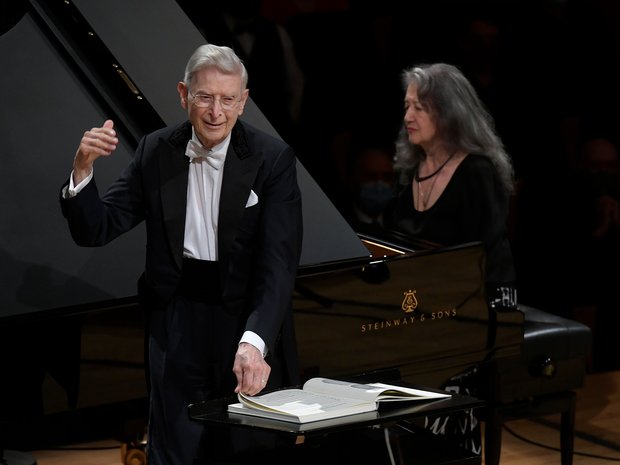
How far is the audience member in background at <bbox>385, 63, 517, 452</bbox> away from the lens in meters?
3.89

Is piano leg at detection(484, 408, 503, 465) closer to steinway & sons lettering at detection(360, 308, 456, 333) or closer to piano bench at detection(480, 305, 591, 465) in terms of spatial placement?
piano bench at detection(480, 305, 591, 465)

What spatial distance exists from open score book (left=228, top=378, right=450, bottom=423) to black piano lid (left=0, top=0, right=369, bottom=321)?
765mm

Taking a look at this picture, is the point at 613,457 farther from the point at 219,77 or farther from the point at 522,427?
the point at 219,77

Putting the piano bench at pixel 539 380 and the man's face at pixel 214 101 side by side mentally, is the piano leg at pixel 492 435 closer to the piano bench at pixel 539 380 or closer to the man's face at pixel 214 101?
the piano bench at pixel 539 380

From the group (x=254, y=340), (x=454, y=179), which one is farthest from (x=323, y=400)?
(x=454, y=179)

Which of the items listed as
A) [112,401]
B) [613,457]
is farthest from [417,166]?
[112,401]

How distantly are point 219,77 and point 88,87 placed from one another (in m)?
0.94

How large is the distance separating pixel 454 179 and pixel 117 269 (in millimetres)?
1248

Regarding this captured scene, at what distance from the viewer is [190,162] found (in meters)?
2.62

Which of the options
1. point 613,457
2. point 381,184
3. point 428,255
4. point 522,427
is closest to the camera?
point 428,255

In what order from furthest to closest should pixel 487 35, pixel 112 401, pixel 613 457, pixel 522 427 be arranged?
pixel 487 35 → pixel 522 427 → pixel 613 457 → pixel 112 401

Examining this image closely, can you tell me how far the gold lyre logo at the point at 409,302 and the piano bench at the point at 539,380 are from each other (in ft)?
1.60

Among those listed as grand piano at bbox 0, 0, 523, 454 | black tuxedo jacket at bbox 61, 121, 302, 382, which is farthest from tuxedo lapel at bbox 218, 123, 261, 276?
grand piano at bbox 0, 0, 523, 454

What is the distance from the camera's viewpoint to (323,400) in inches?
93.0
